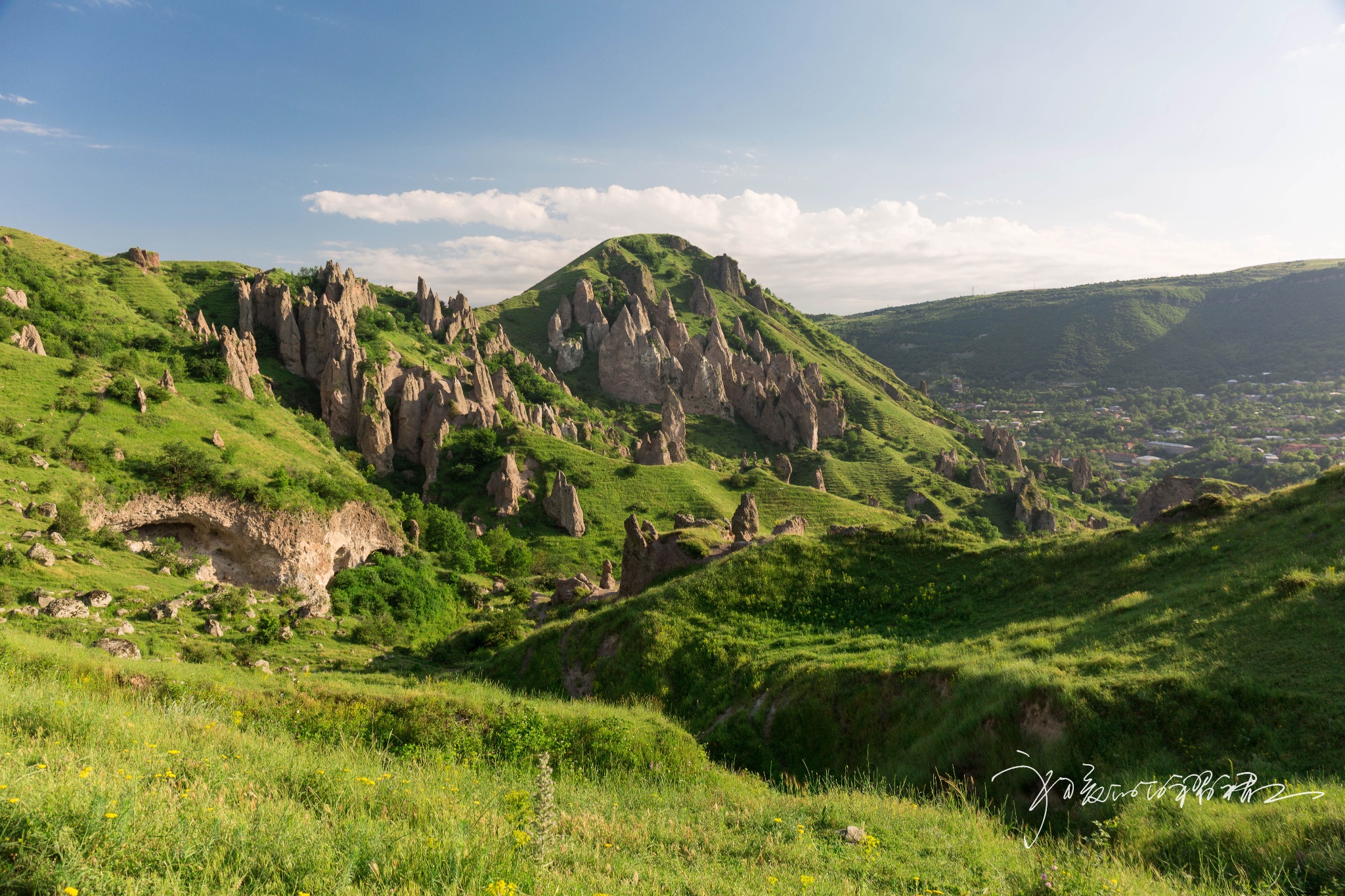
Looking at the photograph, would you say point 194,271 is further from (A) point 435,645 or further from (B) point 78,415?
(A) point 435,645

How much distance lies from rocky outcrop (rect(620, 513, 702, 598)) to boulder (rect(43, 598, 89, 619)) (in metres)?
24.3

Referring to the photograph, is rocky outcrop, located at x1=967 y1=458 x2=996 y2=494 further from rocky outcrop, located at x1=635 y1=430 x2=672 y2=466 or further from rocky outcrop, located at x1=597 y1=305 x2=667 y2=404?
rocky outcrop, located at x1=597 y1=305 x2=667 y2=404

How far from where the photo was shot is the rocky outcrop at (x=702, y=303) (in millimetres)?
184875

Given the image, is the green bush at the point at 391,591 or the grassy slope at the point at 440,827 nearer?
the grassy slope at the point at 440,827

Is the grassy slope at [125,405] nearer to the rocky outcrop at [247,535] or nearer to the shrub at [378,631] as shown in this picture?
the rocky outcrop at [247,535]

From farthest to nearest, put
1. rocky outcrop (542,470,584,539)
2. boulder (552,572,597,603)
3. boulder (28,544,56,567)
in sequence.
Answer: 1. rocky outcrop (542,470,584,539)
2. boulder (552,572,597,603)
3. boulder (28,544,56,567)

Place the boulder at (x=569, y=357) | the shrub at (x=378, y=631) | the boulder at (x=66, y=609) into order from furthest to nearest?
1. the boulder at (x=569, y=357)
2. the shrub at (x=378, y=631)
3. the boulder at (x=66, y=609)

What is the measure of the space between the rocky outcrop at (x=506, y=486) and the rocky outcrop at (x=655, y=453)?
2046 cm

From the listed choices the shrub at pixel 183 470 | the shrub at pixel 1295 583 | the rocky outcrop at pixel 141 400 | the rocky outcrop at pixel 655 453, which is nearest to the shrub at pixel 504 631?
the shrub at pixel 183 470

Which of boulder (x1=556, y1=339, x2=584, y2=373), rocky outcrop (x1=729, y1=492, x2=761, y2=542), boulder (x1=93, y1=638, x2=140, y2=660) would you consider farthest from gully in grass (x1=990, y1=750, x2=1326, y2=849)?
boulder (x1=556, y1=339, x2=584, y2=373)

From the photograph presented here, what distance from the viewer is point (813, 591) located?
24.5 metres

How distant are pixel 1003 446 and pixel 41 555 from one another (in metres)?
156

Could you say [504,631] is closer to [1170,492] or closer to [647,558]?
[647,558]

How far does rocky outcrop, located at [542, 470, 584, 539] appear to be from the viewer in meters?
73.1
